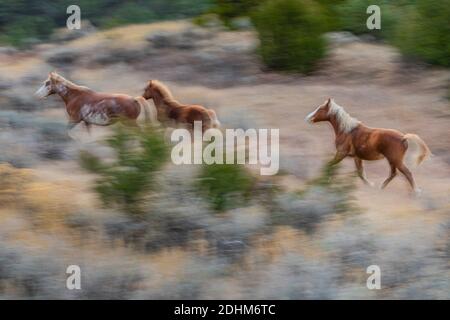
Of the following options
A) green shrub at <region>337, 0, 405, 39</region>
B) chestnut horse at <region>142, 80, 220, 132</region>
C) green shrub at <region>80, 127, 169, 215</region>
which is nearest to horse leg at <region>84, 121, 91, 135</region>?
chestnut horse at <region>142, 80, 220, 132</region>

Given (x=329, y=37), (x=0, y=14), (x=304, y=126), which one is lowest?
(x=304, y=126)

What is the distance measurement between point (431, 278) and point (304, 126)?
891 cm

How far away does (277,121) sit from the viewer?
19766 mm

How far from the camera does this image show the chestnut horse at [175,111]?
14273 millimetres

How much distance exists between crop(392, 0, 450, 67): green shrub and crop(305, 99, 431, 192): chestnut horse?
29.4 ft

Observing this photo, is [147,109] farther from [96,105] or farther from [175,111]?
[96,105]

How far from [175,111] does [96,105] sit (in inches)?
41.7

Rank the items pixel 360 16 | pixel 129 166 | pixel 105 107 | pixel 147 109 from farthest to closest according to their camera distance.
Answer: pixel 360 16, pixel 105 107, pixel 147 109, pixel 129 166

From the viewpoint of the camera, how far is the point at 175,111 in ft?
47.4

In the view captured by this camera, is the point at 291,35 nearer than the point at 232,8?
Yes

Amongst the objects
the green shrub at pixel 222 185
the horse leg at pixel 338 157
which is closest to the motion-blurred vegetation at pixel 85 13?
the horse leg at pixel 338 157

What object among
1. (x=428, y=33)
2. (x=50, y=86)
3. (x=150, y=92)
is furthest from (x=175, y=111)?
(x=428, y=33)
